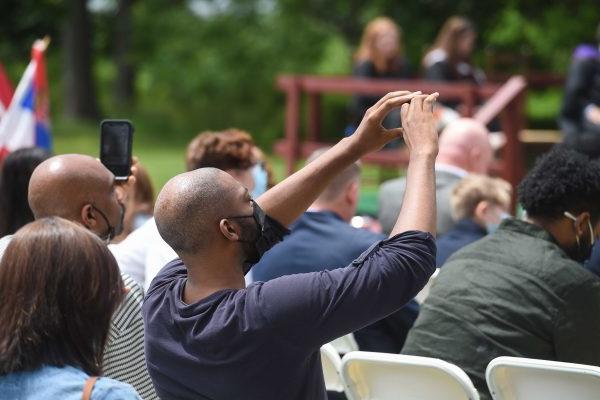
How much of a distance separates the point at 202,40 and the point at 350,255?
80.9 feet

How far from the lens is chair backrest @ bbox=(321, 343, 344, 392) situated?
4.36 meters

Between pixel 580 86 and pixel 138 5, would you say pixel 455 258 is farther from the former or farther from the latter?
pixel 138 5

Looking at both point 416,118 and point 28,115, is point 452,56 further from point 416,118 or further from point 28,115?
point 416,118

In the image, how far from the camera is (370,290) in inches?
110

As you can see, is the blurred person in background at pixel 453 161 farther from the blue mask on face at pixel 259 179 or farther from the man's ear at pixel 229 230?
the man's ear at pixel 229 230

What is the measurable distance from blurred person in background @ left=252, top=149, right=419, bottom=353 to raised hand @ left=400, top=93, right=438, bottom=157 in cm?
193

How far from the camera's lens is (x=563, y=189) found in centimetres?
419

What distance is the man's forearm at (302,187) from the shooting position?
3311mm

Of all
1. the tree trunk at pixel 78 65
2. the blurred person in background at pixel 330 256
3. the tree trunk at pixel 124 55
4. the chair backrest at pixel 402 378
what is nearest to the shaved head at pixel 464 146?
the blurred person in background at pixel 330 256

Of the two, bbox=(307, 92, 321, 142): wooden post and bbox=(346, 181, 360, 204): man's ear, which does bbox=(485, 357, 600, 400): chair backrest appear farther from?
bbox=(307, 92, 321, 142): wooden post

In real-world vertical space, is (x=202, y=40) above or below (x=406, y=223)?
below

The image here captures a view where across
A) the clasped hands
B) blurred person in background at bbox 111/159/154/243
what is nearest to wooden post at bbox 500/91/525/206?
blurred person in background at bbox 111/159/154/243

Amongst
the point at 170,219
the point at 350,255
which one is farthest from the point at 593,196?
the point at 170,219

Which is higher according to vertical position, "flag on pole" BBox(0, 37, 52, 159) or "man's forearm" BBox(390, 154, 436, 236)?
"man's forearm" BBox(390, 154, 436, 236)
